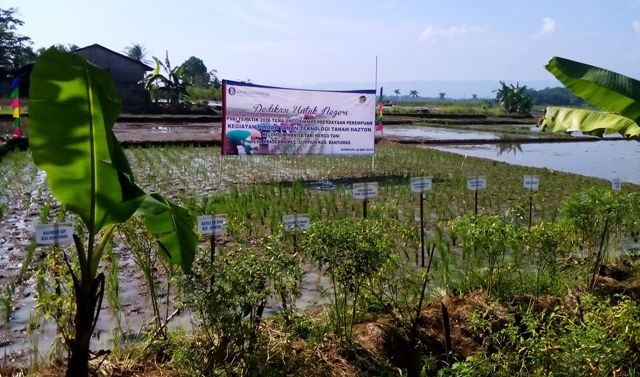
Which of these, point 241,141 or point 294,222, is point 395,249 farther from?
point 241,141

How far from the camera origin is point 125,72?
31.3m

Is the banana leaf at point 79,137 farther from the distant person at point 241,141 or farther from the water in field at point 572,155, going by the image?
the water in field at point 572,155

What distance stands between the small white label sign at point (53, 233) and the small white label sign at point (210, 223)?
0.80m

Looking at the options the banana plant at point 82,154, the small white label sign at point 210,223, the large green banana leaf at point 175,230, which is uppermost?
the banana plant at point 82,154

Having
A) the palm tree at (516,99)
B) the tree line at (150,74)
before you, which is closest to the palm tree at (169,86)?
the tree line at (150,74)

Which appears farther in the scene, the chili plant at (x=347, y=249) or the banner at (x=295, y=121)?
the banner at (x=295, y=121)

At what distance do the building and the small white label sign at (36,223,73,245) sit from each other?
90.5 feet

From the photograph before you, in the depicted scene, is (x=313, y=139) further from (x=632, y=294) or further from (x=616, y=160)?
(x=616, y=160)

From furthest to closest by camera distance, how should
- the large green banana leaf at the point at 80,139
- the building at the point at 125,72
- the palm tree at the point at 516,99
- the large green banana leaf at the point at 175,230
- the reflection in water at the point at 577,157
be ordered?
1. the palm tree at the point at 516,99
2. the building at the point at 125,72
3. the reflection in water at the point at 577,157
4. the large green banana leaf at the point at 175,230
5. the large green banana leaf at the point at 80,139

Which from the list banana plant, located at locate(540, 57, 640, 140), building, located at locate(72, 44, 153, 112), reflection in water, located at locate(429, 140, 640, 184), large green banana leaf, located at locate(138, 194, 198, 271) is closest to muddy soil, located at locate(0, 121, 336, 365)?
large green banana leaf, located at locate(138, 194, 198, 271)

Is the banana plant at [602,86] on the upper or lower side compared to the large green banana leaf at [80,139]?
upper

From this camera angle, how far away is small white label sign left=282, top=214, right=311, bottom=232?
403 cm

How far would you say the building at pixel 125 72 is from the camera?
30.2 meters

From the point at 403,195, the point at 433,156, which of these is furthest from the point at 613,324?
the point at 433,156
